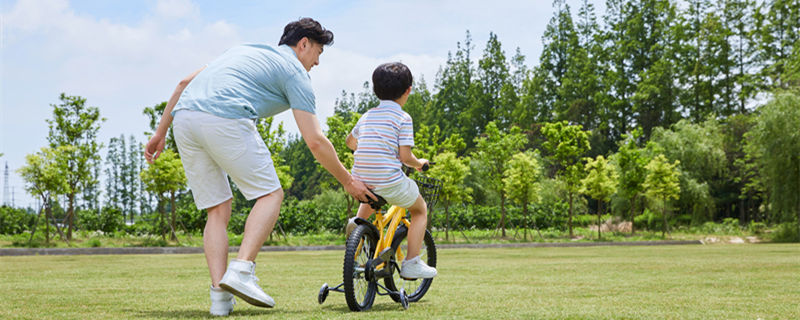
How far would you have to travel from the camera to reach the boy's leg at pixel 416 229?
4.39m

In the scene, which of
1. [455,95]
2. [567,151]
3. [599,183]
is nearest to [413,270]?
[599,183]

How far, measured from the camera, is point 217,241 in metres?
3.67

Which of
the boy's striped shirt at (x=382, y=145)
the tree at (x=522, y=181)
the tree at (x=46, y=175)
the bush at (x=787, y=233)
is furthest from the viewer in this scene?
the tree at (x=522, y=181)

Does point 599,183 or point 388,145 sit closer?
point 388,145

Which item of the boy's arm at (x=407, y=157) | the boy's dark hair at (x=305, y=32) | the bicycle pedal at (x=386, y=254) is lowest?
the bicycle pedal at (x=386, y=254)

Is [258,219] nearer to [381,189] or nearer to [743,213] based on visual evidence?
[381,189]

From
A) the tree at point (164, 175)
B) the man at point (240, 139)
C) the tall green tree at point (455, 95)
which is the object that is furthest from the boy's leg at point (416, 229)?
the tall green tree at point (455, 95)

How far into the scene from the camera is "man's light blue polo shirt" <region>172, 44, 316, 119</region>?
355 centimetres

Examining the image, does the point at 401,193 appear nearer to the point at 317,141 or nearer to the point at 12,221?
the point at 317,141

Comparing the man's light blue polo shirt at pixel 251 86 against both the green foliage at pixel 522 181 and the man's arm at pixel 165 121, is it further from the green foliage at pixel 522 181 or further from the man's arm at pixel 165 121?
the green foliage at pixel 522 181

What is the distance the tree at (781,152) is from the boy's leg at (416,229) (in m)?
27.6

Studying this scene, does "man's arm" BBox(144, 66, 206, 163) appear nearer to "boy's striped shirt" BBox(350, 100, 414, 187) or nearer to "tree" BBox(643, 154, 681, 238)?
"boy's striped shirt" BBox(350, 100, 414, 187)

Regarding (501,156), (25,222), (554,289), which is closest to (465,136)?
(501,156)

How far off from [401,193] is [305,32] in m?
1.11
